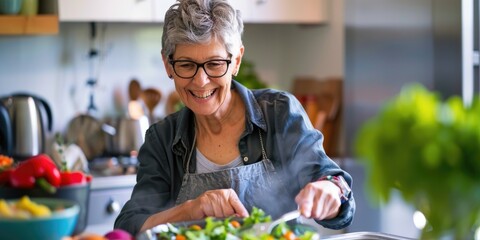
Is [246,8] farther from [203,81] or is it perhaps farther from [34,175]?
[34,175]

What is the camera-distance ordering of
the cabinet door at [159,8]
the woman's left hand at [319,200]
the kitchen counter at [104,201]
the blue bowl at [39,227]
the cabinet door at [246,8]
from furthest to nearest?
the cabinet door at [246,8]
the cabinet door at [159,8]
the kitchen counter at [104,201]
the woman's left hand at [319,200]
the blue bowl at [39,227]

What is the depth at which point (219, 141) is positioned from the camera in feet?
7.95

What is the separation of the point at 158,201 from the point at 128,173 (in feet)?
4.89

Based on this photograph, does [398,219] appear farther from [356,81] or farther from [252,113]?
[252,113]

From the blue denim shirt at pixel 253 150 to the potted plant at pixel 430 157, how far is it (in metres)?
0.92

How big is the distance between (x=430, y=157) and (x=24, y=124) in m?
2.81

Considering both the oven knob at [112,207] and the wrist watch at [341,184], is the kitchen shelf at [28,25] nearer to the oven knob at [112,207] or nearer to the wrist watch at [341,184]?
the oven knob at [112,207]

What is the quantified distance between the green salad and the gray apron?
0.43 metres

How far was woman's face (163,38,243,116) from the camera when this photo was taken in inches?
90.0

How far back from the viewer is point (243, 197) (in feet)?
7.67

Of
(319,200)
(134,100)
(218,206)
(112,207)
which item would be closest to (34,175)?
(218,206)

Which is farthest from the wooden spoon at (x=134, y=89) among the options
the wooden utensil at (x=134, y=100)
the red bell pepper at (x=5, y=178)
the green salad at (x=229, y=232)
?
the green salad at (x=229, y=232)

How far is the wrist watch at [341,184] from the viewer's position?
2.16 metres

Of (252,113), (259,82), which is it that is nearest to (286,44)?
(259,82)
